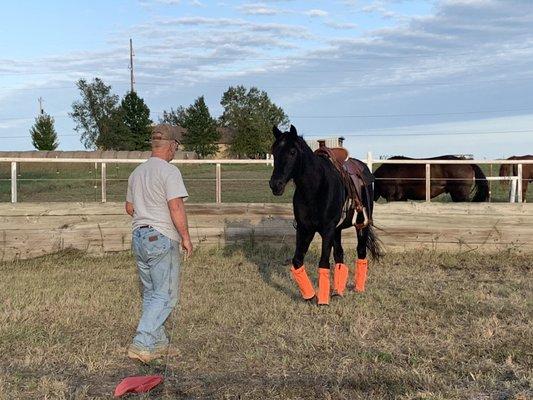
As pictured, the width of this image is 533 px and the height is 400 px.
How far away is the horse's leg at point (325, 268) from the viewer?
6.98 meters

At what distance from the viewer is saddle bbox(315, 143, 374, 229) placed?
7946mm

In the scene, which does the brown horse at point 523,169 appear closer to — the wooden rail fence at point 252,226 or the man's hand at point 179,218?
the wooden rail fence at point 252,226

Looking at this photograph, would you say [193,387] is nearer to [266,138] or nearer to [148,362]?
[148,362]

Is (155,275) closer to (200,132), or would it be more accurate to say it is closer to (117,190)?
(117,190)

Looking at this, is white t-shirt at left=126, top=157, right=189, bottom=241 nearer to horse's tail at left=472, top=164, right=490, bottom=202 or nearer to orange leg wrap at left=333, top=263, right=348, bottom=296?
orange leg wrap at left=333, top=263, right=348, bottom=296

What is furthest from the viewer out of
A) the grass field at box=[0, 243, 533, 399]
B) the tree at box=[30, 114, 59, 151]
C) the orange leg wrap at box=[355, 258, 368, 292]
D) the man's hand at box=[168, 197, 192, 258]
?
the tree at box=[30, 114, 59, 151]

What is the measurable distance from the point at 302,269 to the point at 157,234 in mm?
2609

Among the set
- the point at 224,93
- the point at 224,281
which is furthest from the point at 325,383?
the point at 224,93

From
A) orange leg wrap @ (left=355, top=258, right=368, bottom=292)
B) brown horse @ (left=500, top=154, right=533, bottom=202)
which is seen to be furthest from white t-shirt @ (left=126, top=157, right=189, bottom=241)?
brown horse @ (left=500, top=154, right=533, bottom=202)

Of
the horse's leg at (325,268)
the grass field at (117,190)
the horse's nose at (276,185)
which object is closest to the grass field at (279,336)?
the horse's leg at (325,268)

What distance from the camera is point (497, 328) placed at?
585 centimetres

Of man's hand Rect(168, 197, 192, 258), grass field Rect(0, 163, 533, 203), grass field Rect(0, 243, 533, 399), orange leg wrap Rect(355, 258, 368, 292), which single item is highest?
man's hand Rect(168, 197, 192, 258)

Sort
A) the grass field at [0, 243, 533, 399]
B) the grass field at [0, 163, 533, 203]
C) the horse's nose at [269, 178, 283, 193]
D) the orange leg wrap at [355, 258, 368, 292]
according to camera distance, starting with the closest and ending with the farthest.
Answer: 1. the grass field at [0, 243, 533, 399]
2. the horse's nose at [269, 178, 283, 193]
3. the orange leg wrap at [355, 258, 368, 292]
4. the grass field at [0, 163, 533, 203]

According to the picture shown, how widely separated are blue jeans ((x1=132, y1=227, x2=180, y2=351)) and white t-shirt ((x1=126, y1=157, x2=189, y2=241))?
70 millimetres
